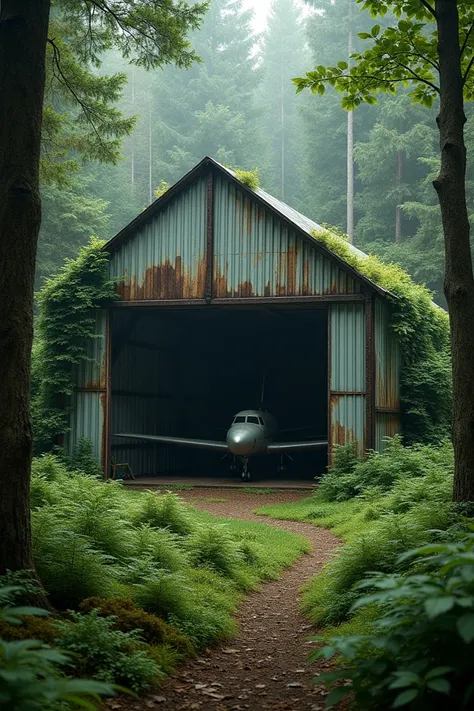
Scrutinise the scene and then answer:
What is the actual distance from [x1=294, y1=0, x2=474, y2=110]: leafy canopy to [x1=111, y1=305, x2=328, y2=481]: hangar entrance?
1493cm

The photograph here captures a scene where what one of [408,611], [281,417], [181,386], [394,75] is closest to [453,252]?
[394,75]

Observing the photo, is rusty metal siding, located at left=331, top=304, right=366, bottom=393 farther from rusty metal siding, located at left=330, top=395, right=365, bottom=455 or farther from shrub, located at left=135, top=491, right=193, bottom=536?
shrub, located at left=135, top=491, right=193, bottom=536

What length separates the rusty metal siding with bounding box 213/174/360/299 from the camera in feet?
68.2

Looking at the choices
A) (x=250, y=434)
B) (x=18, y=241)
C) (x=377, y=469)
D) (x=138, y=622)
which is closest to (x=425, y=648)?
(x=138, y=622)

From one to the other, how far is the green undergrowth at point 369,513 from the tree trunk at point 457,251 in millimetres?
716

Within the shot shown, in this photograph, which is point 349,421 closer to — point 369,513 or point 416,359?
point 416,359

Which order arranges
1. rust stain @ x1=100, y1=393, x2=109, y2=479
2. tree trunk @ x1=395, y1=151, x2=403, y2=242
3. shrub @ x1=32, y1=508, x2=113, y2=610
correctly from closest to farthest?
shrub @ x1=32, y1=508, x2=113, y2=610, rust stain @ x1=100, y1=393, x2=109, y2=479, tree trunk @ x1=395, y1=151, x2=403, y2=242

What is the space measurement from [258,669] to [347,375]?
14.2 meters

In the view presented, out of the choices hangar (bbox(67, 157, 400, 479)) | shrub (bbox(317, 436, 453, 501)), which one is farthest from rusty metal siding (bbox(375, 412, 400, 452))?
shrub (bbox(317, 436, 453, 501))

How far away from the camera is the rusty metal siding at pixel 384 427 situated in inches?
805

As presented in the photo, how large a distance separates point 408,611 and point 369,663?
1.15 ft

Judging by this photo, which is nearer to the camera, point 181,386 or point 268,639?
point 268,639

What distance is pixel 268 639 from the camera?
308 inches

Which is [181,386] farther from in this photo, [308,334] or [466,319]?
[466,319]
